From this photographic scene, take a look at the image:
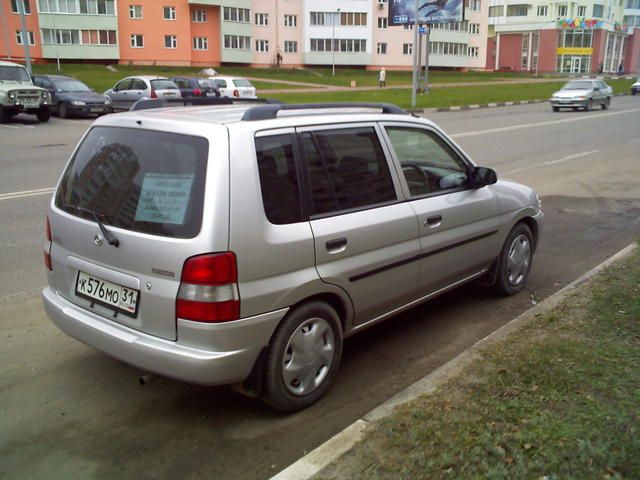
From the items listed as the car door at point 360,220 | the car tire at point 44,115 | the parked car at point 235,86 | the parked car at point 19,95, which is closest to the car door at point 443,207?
the car door at point 360,220

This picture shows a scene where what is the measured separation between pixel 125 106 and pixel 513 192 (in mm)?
24355

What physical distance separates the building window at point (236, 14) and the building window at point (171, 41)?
586 cm

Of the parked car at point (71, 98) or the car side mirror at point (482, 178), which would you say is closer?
the car side mirror at point (482, 178)

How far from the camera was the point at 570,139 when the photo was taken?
1808 cm

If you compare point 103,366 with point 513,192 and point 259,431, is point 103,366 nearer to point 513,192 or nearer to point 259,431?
point 259,431

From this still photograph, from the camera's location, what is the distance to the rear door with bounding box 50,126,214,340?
3248 millimetres

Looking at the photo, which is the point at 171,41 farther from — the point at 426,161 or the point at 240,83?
the point at 426,161

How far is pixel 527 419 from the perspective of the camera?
10.3ft

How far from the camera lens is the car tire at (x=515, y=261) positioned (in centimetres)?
540

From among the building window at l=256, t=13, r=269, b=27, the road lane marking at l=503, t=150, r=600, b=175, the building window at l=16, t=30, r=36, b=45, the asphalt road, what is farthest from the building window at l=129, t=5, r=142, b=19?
the asphalt road

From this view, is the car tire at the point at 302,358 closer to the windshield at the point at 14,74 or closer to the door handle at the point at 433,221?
the door handle at the point at 433,221

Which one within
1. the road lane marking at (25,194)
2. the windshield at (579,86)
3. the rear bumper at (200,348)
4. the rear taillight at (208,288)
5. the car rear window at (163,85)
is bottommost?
the road lane marking at (25,194)

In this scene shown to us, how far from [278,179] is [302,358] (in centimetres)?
102

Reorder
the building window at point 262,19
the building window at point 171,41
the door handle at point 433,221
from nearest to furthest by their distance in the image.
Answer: the door handle at point 433,221 < the building window at point 171,41 < the building window at point 262,19
